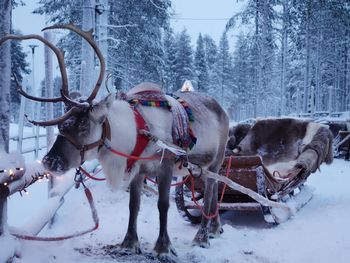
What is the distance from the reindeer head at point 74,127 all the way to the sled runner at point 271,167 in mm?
1875

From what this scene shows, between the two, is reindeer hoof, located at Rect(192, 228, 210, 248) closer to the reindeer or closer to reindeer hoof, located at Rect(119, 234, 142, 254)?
the reindeer

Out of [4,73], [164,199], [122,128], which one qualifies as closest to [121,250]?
[164,199]

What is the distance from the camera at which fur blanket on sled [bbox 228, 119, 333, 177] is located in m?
7.23

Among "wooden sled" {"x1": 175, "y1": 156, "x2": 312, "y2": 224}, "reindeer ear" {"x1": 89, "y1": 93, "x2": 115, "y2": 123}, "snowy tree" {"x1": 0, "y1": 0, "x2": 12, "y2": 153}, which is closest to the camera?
"snowy tree" {"x1": 0, "y1": 0, "x2": 12, "y2": 153}

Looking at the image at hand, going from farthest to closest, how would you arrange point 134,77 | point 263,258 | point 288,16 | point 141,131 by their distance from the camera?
point 288,16 → point 134,77 → point 263,258 → point 141,131

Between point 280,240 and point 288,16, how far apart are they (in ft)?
75.5

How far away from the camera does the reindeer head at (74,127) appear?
3.17 metres

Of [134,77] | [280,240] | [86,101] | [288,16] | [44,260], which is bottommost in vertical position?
[280,240]

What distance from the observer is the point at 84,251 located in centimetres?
384

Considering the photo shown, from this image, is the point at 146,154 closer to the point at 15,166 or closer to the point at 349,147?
the point at 15,166

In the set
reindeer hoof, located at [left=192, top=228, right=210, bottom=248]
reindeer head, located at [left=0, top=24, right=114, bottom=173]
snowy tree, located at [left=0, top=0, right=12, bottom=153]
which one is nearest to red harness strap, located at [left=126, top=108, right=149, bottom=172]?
reindeer head, located at [left=0, top=24, right=114, bottom=173]

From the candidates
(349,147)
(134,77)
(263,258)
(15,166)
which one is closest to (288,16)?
(134,77)

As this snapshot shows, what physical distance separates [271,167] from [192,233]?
3165 mm

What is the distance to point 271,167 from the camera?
7.91 m
